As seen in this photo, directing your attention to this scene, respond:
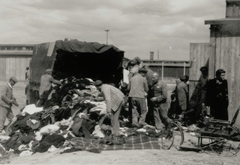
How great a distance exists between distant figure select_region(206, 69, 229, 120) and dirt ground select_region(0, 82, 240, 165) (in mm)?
1888

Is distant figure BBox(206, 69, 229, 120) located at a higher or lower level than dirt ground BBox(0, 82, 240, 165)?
higher

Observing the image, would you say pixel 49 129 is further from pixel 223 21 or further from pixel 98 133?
pixel 223 21

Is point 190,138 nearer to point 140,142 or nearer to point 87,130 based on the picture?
point 140,142

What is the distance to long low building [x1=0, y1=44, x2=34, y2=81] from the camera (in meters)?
26.2

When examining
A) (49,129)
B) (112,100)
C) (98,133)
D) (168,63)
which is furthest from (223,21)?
(168,63)

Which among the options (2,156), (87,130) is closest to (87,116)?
(87,130)

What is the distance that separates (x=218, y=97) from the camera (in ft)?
29.8

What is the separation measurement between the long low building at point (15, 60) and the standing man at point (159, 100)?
1803 centimetres

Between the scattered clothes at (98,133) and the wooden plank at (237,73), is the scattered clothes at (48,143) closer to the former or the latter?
the scattered clothes at (98,133)

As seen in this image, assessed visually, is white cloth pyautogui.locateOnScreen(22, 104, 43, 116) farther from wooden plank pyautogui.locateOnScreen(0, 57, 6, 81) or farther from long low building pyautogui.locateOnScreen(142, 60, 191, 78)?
long low building pyautogui.locateOnScreen(142, 60, 191, 78)

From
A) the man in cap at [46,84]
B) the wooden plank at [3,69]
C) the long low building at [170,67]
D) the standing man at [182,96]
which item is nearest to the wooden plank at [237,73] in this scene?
the standing man at [182,96]

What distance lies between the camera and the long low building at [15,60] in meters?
26.2

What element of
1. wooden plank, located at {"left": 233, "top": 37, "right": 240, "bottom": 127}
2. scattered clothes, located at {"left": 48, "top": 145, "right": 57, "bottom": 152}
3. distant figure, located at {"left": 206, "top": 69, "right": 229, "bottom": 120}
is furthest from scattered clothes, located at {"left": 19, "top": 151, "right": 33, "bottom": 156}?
wooden plank, located at {"left": 233, "top": 37, "right": 240, "bottom": 127}

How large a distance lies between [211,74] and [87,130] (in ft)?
14.3
